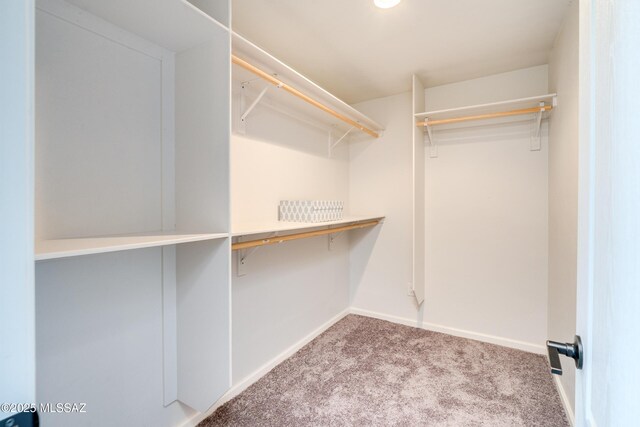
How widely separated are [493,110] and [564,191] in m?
0.95

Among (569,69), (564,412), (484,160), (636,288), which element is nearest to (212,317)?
(636,288)

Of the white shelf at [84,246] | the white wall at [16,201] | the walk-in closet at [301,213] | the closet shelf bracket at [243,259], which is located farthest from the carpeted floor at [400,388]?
the white wall at [16,201]

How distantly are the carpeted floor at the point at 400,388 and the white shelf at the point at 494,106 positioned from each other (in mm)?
1951

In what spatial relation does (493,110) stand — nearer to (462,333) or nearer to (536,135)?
(536,135)

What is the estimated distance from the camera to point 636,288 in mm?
414

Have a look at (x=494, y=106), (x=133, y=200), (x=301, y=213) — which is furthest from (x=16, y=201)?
(x=494, y=106)

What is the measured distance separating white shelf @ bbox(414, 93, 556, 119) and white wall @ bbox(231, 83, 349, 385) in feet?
3.37

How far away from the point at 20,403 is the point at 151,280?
41.1 inches

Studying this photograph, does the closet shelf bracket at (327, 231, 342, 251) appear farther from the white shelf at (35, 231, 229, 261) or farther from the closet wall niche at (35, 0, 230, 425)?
the white shelf at (35, 231, 229, 261)

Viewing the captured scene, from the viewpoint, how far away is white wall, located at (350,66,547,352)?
247cm

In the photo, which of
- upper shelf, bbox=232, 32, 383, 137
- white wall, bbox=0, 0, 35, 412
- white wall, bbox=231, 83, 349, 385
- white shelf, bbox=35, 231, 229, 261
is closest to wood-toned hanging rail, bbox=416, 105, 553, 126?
upper shelf, bbox=232, 32, 383, 137

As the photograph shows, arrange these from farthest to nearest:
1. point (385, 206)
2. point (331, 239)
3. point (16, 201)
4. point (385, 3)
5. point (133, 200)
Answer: point (385, 206) → point (331, 239) → point (385, 3) → point (133, 200) → point (16, 201)

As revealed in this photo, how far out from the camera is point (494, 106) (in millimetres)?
2334

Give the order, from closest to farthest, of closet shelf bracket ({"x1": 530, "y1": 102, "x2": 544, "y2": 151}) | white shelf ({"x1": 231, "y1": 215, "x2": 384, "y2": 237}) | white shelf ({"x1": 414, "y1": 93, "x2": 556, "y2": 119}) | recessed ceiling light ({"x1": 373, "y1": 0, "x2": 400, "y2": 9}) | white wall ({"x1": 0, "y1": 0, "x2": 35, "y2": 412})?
white wall ({"x1": 0, "y1": 0, "x2": 35, "y2": 412})
white shelf ({"x1": 231, "y1": 215, "x2": 384, "y2": 237})
recessed ceiling light ({"x1": 373, "y1": 0, "x2": 400, "y2": 9})
white shelf ({"x1": 414, "y1": 93, "x2": 556, "y2": 119})
closet shelf bracket ({"x1": 530, "y1": 102, "x2": 544, "y2": 151})
